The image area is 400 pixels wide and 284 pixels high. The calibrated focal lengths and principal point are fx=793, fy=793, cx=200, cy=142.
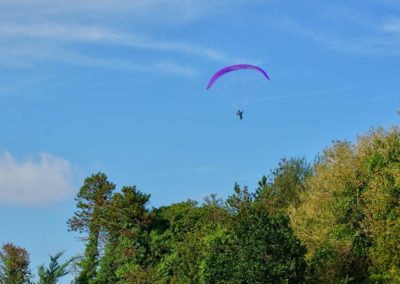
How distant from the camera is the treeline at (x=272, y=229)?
1439 inches

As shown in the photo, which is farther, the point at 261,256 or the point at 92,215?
the point at 92,215

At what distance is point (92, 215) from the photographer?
71625mm

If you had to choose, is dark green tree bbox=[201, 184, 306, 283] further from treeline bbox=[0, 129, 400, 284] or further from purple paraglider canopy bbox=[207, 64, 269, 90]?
purple paraglider canopy bbox=[207, 64, 269, 90]

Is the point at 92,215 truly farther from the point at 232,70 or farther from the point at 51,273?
the point at 51,273

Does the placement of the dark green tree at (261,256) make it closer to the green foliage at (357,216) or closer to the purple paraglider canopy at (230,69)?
the green foliage at (357,216)

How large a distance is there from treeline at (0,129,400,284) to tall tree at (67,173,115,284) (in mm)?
93

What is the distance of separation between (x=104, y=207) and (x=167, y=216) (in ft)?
22.5

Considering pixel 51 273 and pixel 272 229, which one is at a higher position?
pixel 272 229

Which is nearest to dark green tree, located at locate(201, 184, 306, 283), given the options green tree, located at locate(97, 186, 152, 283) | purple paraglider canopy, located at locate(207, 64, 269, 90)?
purple paraglider canopy, located at locate(207, 64, 269, 90)

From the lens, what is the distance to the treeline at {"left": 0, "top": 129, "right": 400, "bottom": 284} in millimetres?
36562

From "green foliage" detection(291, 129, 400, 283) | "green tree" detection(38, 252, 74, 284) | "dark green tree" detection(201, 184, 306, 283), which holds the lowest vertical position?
"green tree" detection(38, 252, 74, 284)

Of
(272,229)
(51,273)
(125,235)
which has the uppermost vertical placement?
(125,235)

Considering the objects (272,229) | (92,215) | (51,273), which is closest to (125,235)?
(92,215)

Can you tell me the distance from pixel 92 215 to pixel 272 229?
37933mm
